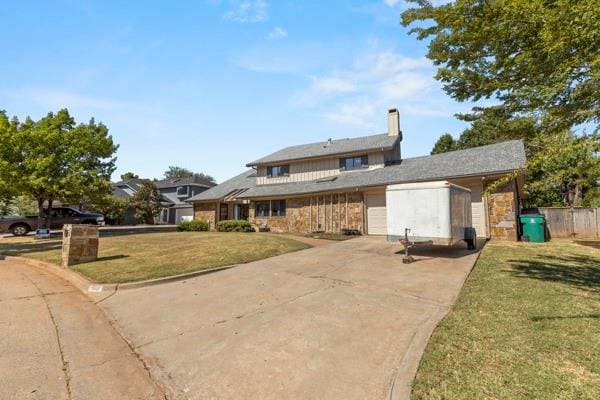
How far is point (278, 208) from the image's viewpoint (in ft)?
77.4

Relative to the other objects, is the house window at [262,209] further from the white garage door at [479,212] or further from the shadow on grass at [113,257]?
the white garage door at [479,212]

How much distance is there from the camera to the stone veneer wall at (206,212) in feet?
88.1

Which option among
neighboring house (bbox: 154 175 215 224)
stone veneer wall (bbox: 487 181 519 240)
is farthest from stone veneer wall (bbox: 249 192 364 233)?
neighboring house (bbox: 154 175 215 224)

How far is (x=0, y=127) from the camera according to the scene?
2006cm

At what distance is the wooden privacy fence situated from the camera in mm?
17453

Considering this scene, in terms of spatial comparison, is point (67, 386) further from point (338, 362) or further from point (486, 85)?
point (486, 85)

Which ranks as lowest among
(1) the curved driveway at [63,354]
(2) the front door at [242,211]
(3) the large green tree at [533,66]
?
(1) the curved driveway at [63,354]

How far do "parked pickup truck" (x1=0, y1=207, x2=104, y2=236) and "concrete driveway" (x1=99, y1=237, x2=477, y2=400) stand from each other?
2195cm

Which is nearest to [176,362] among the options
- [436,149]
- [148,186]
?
[148,186]

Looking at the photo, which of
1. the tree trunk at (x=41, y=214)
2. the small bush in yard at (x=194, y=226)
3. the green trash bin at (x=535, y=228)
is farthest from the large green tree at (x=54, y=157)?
the green trash bin at (x=535, y=228)

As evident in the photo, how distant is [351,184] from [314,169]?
560 centimetres

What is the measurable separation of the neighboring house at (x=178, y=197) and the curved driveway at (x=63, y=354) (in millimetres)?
37694

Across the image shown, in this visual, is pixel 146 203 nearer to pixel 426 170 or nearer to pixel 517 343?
pixel 426 170

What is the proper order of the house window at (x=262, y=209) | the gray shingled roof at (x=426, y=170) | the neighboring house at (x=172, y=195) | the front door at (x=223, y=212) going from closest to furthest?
the gray shingled roof at (x=426, y=170), the house window at (x=262, y=209), the front door at (x=223, y=212), the neighboring house at (x=172, y=195)
